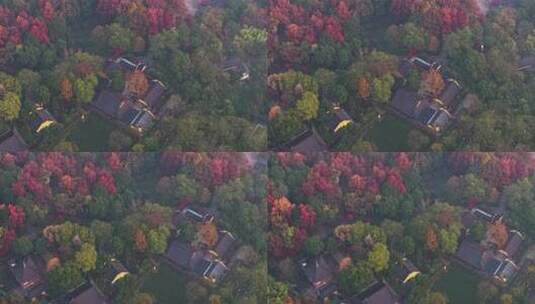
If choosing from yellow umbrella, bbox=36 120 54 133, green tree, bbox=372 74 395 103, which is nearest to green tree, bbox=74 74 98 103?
yellow umbrella, bbox=36 120 54 133

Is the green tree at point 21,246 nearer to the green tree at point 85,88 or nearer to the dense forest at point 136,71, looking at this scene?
the dense forest at point 136,71

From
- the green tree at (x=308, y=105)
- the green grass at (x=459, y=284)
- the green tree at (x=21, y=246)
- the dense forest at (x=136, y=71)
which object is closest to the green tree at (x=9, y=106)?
the dense forest at (x=136, y=71)

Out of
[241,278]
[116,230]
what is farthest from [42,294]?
[241,278]

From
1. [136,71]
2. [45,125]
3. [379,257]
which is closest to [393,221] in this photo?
[379,257]

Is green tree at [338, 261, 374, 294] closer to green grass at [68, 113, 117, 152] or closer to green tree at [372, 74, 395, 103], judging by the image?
green tree at [372, 74, 395, 103]

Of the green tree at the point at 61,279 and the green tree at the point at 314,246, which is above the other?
the green tree at the point at 314,246

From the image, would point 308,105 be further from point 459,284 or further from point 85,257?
point 85,257

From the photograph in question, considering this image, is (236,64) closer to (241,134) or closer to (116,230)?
(241,134)
